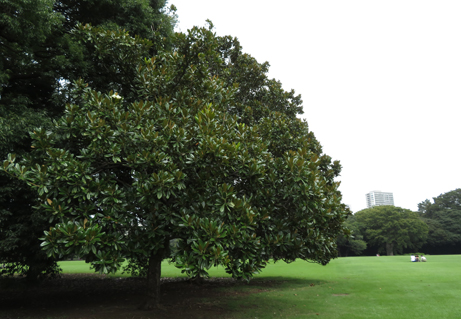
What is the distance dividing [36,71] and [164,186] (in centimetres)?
759

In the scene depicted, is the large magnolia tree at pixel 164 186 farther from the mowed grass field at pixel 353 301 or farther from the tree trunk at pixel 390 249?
the tree trunk at pixel 390 249

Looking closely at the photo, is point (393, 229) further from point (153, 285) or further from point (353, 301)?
point (153, 285)

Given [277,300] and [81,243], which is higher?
[81,243]

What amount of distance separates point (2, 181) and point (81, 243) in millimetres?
4877

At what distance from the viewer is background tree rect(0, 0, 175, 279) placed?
8367 millimetres

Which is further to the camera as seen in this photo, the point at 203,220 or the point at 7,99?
the point at 7,99

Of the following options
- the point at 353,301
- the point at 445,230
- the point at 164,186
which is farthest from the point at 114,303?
the point at 445,230

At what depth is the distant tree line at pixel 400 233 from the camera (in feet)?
191

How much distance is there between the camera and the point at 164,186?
21.0ft

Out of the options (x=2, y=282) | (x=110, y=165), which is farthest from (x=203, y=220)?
(x=2, y=282)

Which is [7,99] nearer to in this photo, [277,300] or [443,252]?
[277,300]

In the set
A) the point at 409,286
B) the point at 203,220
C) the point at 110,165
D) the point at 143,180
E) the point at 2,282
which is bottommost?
the point at 409,286

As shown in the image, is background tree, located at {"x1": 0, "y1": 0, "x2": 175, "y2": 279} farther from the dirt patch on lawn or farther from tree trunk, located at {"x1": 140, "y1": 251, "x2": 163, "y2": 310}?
tree trunk, located at {"x1": 140, "y1": 251, "x2": 163, "y2": 310}

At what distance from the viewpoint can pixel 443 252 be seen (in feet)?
205
